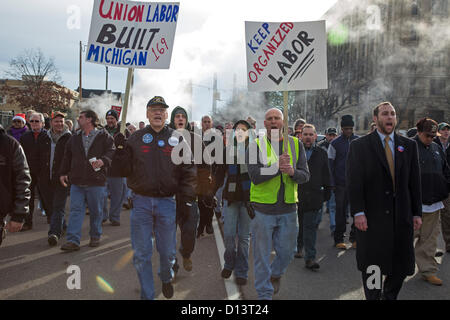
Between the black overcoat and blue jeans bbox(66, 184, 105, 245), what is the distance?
4042 mm

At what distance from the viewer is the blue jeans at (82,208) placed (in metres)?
6.59

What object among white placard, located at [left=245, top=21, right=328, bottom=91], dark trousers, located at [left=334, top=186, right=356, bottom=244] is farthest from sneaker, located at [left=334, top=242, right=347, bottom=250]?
white placard, located at [left=245, top=21, right=328, bottom=91]

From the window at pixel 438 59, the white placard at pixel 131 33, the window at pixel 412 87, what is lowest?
the white placard at pixel 131 33

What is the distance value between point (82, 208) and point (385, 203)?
4425 millimetres

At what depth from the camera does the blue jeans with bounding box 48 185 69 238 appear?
704 centimetres

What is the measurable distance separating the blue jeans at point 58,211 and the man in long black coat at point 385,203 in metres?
4.78

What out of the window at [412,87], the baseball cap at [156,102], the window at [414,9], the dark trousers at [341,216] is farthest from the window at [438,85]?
the baseball cap at [156,102]

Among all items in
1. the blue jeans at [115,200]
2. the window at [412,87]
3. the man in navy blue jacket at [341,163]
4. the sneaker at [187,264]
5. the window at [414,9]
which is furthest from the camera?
the window at [414,9]

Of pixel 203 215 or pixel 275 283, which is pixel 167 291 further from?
pixel 203 215

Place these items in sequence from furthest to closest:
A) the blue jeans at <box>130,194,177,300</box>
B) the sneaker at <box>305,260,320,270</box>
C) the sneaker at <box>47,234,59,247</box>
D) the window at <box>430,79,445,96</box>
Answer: the window at <box>430,79,445,96</box>, the sneaker at <box>47,234,59,247</box>, the sneaker at <box>305,260,320,270</box>, the blue jeans at <box>130,194,177,300</box>

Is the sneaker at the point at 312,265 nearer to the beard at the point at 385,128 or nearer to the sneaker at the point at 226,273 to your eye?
the sneaker at the point at 226,273

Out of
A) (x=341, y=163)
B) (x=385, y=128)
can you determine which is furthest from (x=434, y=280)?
(x=341, y=163)

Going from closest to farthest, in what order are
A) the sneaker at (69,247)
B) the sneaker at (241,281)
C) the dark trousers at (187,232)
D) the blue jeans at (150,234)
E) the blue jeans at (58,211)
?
the blue jeans at (150,234)
the sneaker at (241,281)
the dark trousers at (187,232)
the sneaker at (69,247)
the blue jeans at (58,211)

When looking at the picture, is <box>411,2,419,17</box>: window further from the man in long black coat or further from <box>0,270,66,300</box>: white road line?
<box>0,270,66,300</box>: white road line
